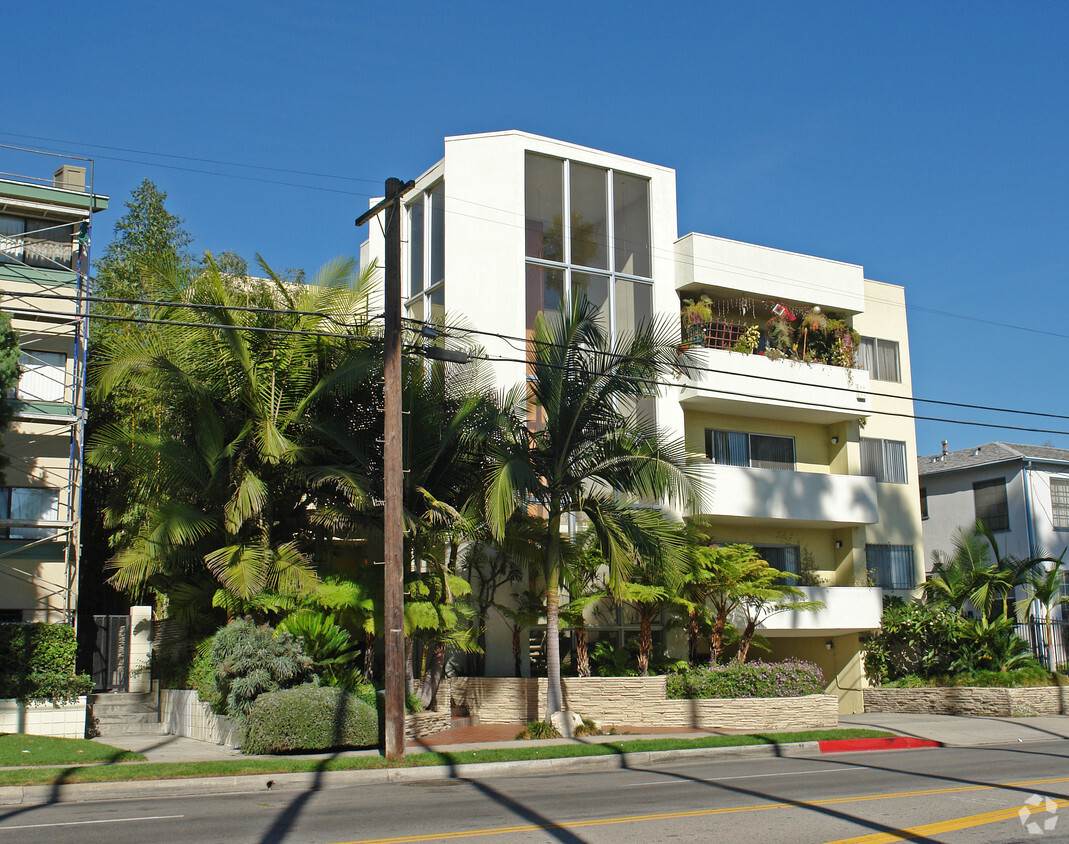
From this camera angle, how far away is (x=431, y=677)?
19312 millimetres

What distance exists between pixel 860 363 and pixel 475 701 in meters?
16.8

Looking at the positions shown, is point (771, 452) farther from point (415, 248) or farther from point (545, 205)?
point (415, 248)

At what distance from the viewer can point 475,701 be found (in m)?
21.0

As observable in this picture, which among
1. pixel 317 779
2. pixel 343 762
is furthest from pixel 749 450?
pixel 317 779

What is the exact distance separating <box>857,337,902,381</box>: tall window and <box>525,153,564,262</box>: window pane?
11.3 metres

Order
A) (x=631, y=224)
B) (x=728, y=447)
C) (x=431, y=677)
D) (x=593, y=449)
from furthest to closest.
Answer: (x=728, y=447), (x=631, y=224), (x=431, y=677), (x=593, y=449)

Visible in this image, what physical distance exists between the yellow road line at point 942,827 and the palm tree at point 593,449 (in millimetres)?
8905

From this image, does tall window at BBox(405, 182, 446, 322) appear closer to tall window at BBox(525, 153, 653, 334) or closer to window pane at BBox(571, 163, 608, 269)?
tall window at BBox(525, 153, 653, 334)

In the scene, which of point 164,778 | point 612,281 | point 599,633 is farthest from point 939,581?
point 164,778

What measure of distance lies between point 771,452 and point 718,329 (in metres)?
4.15

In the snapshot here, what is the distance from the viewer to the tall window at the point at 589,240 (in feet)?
81.6

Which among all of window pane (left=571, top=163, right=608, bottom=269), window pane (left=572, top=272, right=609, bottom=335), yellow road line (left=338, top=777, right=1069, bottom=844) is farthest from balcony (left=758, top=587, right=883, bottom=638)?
yellow road line (left=338, top=777, right=1069, bottom=844)

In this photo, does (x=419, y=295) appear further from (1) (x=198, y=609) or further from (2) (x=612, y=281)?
(1) (x=198, y=609)

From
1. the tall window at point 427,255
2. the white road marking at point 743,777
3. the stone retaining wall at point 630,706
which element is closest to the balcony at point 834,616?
the stone retaining wall at point 630,706
